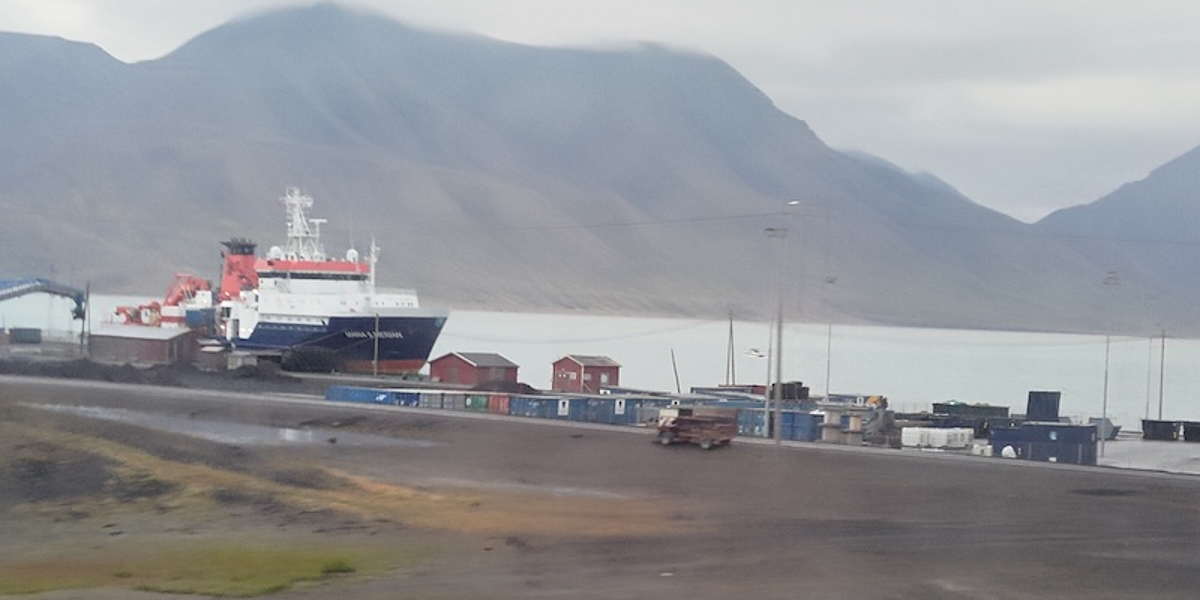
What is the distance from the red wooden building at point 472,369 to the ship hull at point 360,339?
5248mm

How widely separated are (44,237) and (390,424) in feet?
271

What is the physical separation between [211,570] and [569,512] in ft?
26.4

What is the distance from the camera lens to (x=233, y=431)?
39875mm

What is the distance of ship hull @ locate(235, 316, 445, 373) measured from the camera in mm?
65375

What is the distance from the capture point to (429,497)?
28.5 metres

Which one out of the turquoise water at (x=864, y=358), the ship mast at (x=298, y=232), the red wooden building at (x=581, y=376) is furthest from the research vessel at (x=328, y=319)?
the red wooden building at (x=581, y=376)

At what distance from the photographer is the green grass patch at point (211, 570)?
727 inches

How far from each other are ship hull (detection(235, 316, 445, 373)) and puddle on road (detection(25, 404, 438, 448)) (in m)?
22.3

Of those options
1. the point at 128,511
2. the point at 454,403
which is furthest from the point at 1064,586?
the point at 454,403

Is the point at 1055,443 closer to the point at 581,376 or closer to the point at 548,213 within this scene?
the point at 581,376

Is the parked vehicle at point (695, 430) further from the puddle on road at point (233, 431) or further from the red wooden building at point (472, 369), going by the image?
the red wooden building at point (472, 369)

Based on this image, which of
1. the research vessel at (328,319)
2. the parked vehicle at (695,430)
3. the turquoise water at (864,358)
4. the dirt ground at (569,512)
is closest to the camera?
the dirt ground at (569,512)

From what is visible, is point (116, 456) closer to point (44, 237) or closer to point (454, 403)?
point (454, 403)

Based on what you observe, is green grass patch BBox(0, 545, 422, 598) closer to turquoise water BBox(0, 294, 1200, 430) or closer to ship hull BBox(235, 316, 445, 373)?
ship hull BBox(235, 316, 445, 373)
